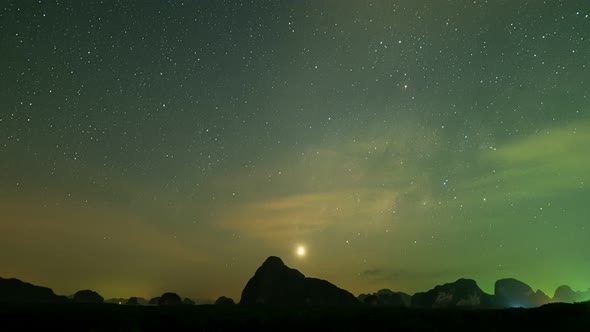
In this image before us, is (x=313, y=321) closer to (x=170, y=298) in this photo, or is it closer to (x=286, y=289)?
(x=286, y=289)

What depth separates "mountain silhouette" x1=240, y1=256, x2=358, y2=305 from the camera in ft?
514

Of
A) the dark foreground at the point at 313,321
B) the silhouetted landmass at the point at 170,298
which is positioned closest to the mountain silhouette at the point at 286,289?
the silhouetted landmass at the point at 170,298

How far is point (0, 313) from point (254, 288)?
5233 inches

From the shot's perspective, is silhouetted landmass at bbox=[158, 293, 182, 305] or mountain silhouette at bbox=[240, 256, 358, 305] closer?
mountain silhouette at bbox=[240, 256, 358, 305]

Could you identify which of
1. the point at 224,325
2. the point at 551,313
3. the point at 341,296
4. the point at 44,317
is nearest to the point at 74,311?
the point at 44,317

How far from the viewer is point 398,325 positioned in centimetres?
4772

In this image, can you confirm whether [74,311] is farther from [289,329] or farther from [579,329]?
[579,329]

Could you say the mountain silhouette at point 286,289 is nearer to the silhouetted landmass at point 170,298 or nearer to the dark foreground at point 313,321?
the silhouetted landmass at point 170,298

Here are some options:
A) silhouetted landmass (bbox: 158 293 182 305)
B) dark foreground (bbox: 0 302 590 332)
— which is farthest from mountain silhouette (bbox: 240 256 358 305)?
dark foreground (bbox: 0 302 590 332)

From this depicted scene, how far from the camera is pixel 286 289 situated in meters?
172

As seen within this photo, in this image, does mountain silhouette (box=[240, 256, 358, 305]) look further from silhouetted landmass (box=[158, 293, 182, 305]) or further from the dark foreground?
the dark foreground

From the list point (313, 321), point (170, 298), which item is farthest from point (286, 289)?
point (313, 321)

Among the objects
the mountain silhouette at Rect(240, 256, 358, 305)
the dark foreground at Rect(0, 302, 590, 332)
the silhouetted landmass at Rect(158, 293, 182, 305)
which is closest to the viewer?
the dark foreground at Rect(0, 302, 590, 332)

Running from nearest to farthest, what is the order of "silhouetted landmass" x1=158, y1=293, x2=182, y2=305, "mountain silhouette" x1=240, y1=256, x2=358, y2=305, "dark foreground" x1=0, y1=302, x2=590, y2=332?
"dark foreground" x1=0, y1=302, x2=590, y2=332, "mountain silhouette" x1=240, y1=256, x2=358, y2=305, "silhouetted landmass" x1=158, y1=293, x2=182, y2=305
